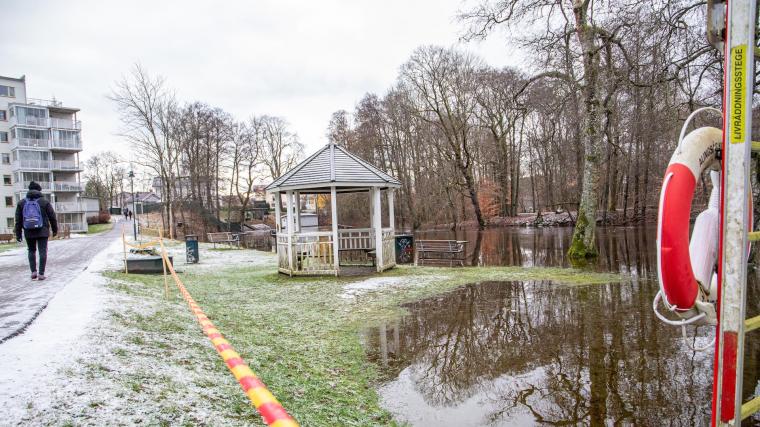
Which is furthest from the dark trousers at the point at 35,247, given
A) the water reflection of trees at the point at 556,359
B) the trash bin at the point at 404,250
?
the trash bin at the point at 404,250

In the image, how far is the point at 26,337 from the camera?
163 inches

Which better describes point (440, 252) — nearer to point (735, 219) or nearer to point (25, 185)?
point (735, 219)

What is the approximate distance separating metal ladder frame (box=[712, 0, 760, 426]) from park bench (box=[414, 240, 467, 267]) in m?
13.7

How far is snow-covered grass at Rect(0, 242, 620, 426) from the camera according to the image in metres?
3.10

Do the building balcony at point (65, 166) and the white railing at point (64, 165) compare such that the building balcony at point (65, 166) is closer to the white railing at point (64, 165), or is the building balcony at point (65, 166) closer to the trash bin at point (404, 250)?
the white railing at point (64, 165)

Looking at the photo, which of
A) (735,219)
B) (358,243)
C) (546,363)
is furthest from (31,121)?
(735,219)

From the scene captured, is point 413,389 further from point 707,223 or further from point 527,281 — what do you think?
point 527,281

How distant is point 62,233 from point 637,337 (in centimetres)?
3674

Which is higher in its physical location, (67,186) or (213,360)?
(67,186)

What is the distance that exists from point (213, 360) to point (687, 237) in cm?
438

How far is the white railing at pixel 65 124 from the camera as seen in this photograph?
42269mm

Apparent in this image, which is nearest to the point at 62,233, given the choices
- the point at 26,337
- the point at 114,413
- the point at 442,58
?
the point at 442,58

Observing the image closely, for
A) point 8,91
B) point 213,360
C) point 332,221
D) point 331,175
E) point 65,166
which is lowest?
point 213,360

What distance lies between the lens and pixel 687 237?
2.27m
